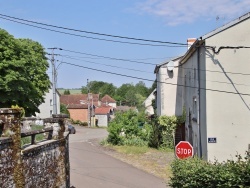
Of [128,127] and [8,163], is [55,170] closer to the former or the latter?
[8,163]

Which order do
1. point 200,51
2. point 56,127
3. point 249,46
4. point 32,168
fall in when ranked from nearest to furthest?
point 32,168 → point 56,127 → point 249,46 → point 200,51

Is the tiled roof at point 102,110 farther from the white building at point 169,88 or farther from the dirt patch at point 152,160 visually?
the dirt patch at point 152,160

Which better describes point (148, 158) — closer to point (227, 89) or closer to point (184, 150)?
point (227, 89)

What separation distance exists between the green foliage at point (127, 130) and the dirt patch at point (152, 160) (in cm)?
270

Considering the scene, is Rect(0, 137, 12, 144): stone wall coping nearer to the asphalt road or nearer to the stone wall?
the stone wall

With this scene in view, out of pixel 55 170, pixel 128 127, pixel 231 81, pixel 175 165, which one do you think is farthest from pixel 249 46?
pixel 128 127

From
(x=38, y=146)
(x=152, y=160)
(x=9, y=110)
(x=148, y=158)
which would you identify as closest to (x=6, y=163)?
(x=9, y=110)

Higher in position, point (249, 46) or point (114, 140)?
point (249, 46)

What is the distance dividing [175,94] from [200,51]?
11.6 metres

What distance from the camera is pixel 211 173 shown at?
8.97m

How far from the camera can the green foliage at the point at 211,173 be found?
26.5ft

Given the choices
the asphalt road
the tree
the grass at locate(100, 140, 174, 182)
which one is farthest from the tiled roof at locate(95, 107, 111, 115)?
the asphalt road

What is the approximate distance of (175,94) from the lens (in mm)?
29859

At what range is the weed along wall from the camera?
6621 millimetres
